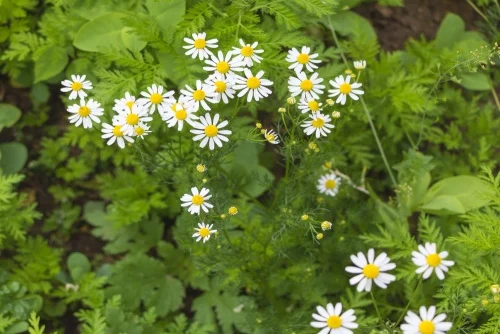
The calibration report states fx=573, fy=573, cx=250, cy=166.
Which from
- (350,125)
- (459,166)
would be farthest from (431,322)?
(459,166)

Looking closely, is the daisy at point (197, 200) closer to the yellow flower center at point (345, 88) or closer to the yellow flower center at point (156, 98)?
the yellow flower center at point (156, 98)

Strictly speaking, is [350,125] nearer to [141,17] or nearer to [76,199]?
[141,17]

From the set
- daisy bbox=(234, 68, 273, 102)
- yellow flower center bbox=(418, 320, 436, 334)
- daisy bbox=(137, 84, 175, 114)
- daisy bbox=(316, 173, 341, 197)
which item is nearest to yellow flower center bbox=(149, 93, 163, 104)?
daisy bbox=(137, 84, 175, 114)

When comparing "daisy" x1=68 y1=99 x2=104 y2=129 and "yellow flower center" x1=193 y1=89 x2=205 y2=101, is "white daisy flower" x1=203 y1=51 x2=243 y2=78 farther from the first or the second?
"daisy" x1=68 y1=99 x2=104 y2=129

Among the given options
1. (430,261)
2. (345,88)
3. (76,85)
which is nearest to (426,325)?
(430,261)

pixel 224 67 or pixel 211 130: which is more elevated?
pixel 224 67

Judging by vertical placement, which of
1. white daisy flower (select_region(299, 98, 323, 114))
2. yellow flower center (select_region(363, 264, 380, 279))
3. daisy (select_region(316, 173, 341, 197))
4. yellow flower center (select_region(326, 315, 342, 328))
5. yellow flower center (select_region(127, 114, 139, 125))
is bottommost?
daisy (select_region(316, 173, 341, 197))

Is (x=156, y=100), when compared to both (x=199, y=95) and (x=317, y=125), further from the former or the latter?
(x=317, y=125)

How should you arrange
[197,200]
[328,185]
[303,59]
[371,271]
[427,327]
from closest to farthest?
[427,327] → [371,271] → [197,200] → [303,59] → [328,185]

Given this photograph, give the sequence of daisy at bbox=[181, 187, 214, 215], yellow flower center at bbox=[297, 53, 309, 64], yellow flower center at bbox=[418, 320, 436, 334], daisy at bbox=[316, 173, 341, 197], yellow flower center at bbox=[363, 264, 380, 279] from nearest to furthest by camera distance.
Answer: yellow flower center at bbox=[418, 320, 436, 334], yellow flower center at bbox=[363, 264, 380, 279], daisy at bbox=[181, 187, 214, 215], yellow flower center at bbox=[297, 53, 309, 64], daisy at bbox=[316, 173, 341, 197]
